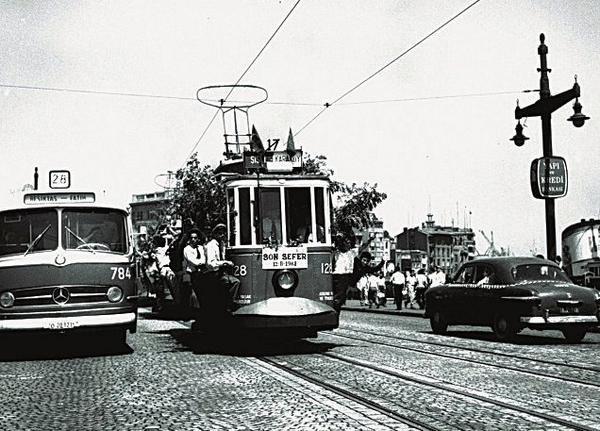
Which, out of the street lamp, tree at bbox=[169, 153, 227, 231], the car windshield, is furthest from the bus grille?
tree at bbox=[169, 153, 227, 231]

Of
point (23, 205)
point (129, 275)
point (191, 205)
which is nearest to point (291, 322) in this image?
point (129, 275)

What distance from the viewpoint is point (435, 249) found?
182 m

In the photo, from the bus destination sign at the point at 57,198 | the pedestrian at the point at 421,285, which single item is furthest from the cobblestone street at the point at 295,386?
the pedestrian at the point at 421,285

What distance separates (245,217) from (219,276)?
1.04 metres

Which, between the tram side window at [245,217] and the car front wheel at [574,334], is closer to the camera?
the tram side window at [245,217]

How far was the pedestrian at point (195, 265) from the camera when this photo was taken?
600 inches

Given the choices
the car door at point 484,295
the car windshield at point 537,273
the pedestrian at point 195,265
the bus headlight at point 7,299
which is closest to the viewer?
the bus headlight at point 7,299

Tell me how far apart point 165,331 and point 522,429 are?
13975mm

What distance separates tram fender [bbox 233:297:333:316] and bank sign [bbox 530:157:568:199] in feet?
31.5

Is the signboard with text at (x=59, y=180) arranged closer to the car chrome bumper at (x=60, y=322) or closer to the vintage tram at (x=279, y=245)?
the car chrome bumper at (x=60, y=322)

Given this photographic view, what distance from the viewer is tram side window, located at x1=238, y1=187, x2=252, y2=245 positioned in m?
14.0

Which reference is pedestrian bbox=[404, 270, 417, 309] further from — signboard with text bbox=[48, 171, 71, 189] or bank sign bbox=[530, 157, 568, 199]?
signboard with text bbox=[48, 171, 71, 189]

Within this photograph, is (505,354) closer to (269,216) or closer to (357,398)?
(269,216)

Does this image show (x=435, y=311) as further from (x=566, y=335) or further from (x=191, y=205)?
(x=191, y=205)
